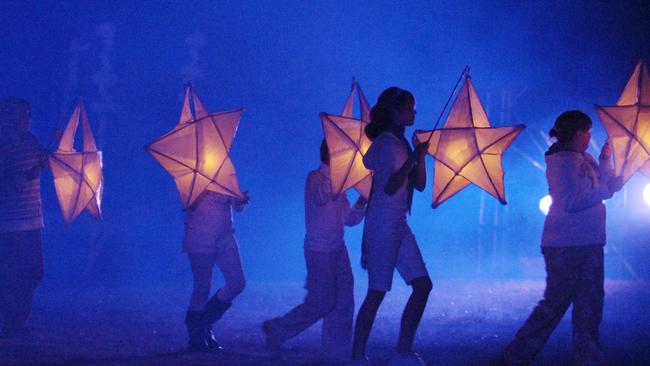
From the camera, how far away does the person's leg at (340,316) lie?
4.47 m

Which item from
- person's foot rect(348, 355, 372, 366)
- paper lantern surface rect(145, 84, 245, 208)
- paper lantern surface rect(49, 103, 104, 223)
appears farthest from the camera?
paper lantern surface rect(49, 103, 104, 223)

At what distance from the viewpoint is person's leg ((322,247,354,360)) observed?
14.7 feet

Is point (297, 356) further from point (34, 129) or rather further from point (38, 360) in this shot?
point (34, 129)

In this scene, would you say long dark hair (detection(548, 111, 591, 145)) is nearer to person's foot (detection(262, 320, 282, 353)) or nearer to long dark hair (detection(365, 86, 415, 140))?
long dark hair (detection(365, 86, 415, 140))

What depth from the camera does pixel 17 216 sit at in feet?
18.7

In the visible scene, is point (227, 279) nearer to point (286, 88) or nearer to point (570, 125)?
point (570, 125)

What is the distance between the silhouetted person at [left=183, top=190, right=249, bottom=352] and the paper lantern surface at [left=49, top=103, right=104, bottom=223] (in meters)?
1.45

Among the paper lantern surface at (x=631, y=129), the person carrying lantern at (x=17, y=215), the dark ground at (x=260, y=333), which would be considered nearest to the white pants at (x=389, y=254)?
the dark ground at (x=260, y=333)

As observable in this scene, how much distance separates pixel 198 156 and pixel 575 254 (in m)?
2.95

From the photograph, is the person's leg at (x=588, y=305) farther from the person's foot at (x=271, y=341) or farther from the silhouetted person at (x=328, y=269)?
the person's foot at (x=271, y=341)

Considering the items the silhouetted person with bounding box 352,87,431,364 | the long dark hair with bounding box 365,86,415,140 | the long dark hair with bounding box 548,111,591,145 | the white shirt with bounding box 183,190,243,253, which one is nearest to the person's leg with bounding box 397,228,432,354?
the silhouetted person with bounding box 352,87,431,364

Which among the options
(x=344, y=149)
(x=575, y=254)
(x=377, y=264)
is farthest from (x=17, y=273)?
(x=575, y=254)

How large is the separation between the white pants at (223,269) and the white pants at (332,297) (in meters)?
0.69

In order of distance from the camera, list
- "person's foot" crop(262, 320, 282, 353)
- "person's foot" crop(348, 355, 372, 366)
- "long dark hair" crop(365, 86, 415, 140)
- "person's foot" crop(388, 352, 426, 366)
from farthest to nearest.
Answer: "person's foot" crop(262, 320, 282, 353) → "long dark hair" crop(365, 86, 415, 140) → "person's foot" crop(348, 355, 372, 366) → "person's foot" crop(388, 352, 426, 366)
